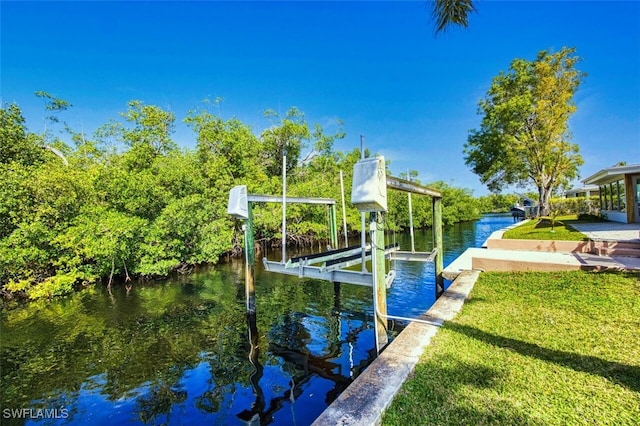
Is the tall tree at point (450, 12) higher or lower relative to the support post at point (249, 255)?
higher

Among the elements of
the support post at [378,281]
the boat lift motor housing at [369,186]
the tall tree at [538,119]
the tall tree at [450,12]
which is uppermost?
the tall tree at [538,119]

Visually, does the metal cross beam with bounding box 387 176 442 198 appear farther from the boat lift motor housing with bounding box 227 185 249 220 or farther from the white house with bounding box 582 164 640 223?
the white house with bounding box 582 164 640 223

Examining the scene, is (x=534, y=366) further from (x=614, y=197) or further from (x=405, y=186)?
(x=614, y=197)

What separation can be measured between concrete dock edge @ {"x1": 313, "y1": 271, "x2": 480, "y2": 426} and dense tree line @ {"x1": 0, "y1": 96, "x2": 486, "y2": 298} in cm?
1069

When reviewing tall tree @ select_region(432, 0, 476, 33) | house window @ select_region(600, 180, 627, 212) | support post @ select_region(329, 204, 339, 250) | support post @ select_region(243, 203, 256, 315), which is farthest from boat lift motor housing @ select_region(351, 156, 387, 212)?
house window @ select_region(600, 180, 627, 212)

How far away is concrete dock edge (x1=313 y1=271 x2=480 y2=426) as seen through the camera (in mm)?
2547

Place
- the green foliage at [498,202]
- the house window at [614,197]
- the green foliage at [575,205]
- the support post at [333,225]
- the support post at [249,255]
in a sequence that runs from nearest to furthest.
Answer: the support post at [249,255], the support post at [333,225], the house window at [614,197], the green foliage at [575,205], the green foliage at [498,202]

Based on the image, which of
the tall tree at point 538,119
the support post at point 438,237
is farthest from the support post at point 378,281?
the tall tree at point 538,119

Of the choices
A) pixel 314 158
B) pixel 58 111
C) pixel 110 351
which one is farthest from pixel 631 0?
pixel 58 111

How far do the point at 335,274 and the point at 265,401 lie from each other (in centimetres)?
223

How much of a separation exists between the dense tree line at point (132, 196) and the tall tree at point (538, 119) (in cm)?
991

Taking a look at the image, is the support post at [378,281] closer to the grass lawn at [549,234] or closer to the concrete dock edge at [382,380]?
the concrete dock edge at [382,380]

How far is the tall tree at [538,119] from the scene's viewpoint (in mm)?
20922

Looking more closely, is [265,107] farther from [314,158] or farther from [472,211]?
[472,211]
